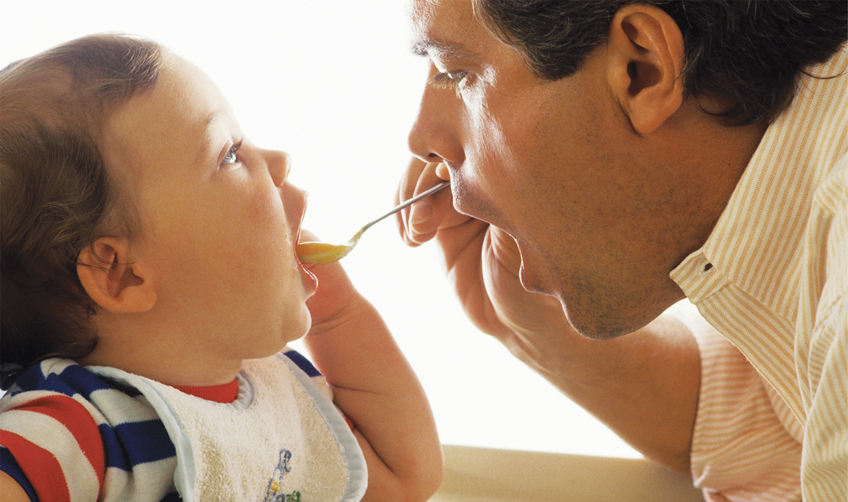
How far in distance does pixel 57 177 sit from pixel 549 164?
2.05 feet

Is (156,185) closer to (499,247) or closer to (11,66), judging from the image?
(11,66)

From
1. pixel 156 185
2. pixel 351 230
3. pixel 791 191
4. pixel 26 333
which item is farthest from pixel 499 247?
pixel 26 333

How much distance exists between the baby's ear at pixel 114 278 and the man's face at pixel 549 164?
0.43 metres

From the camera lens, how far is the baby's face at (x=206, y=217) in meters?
0.84

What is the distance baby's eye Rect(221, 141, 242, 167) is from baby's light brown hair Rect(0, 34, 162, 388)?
130 millimetres

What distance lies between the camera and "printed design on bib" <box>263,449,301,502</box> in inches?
37.6

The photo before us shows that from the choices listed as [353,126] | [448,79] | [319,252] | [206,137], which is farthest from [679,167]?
[353,126]

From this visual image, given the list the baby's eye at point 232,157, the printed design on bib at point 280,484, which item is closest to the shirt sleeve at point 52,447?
the printed design on bib at point 280,484

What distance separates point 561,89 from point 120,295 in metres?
0.62

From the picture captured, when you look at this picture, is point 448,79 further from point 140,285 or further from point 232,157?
point 140,285

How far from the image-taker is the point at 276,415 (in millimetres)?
1045

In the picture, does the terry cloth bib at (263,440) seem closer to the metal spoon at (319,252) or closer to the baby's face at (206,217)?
the baby's face at (206,217)

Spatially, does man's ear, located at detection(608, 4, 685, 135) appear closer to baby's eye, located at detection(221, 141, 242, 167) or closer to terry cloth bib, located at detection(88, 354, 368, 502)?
baby's eye, located at detection(221, 141, 242, 167)

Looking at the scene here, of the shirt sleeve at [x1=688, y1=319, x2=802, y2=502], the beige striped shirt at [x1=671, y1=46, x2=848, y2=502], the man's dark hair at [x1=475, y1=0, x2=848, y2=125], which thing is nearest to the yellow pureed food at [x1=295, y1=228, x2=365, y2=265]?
the man's dark hair at [x1=475, y1=0, x2=848, y2=125]
